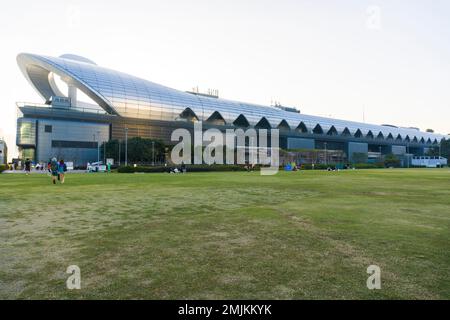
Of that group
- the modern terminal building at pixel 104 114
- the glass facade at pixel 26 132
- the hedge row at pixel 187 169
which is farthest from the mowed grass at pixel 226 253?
the glass facade at pixel 26 132

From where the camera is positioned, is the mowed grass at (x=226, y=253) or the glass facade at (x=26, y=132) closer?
the mowed grass at (x=226, y=253)

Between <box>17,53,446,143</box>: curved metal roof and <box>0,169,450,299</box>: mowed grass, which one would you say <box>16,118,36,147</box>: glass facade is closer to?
<box>17,53,446,143</box>: curved metal roof

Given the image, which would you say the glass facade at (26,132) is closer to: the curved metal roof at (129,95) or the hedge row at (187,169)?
the curved metal roof at (129,95)

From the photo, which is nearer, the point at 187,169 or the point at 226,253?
the point at 226,253

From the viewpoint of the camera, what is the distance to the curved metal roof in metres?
77.5

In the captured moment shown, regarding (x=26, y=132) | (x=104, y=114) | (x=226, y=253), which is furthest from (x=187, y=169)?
(x=226, y=253)

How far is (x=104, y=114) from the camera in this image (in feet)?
263

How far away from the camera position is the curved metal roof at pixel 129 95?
7750 cm

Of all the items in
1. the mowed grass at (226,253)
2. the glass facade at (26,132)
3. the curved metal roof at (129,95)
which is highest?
the curved metal roof at (129,95)

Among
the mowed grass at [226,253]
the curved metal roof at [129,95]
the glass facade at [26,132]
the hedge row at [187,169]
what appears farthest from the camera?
the curved metal roof at [129,95]

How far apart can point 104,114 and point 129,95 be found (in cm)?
844

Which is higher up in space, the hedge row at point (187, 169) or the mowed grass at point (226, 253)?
the hedge row at point (187, 169)

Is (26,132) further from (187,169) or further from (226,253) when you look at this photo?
(226,253)

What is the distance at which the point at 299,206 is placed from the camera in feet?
36.8
